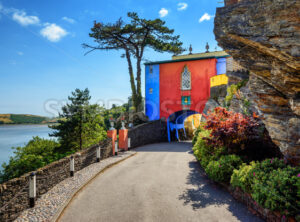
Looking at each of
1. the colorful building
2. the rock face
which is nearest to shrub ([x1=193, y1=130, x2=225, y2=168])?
the rock face

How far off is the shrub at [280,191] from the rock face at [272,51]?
4.58 feet

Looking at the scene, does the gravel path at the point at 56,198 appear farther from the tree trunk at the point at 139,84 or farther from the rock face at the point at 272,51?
the tree trunk at the point at 139,84

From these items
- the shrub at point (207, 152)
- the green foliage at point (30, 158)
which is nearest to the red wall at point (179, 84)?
the shrub at point (207, 152)

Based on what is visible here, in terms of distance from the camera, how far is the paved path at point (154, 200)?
5.60 meters

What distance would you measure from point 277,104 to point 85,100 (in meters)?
14.8

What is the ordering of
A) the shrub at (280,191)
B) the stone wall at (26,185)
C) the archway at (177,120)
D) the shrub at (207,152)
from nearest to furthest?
the shrub at (280,191) → the stone wall at (26,185) → the shrub at (207,152) → the archway at (177,120)

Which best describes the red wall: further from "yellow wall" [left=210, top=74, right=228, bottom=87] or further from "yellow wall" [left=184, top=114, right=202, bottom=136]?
"yellow wall" [left=184, top=114, right=202, bottom=136]

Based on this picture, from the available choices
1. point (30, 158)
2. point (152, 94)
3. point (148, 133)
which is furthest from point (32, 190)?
point (152, 94)

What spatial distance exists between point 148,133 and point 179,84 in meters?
6.81

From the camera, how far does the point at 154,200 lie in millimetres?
6629

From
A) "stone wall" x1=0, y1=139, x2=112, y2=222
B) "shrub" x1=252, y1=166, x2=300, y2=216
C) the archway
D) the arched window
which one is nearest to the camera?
"shrub" x1=252, y1=166, x2=300, y2=216

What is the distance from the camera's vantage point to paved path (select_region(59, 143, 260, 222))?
560 centimetres

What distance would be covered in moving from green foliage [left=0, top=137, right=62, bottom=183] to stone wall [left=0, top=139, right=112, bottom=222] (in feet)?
19.0

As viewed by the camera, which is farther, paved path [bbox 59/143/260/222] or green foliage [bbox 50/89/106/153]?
green foliage [bbox 50/89/106/153]
